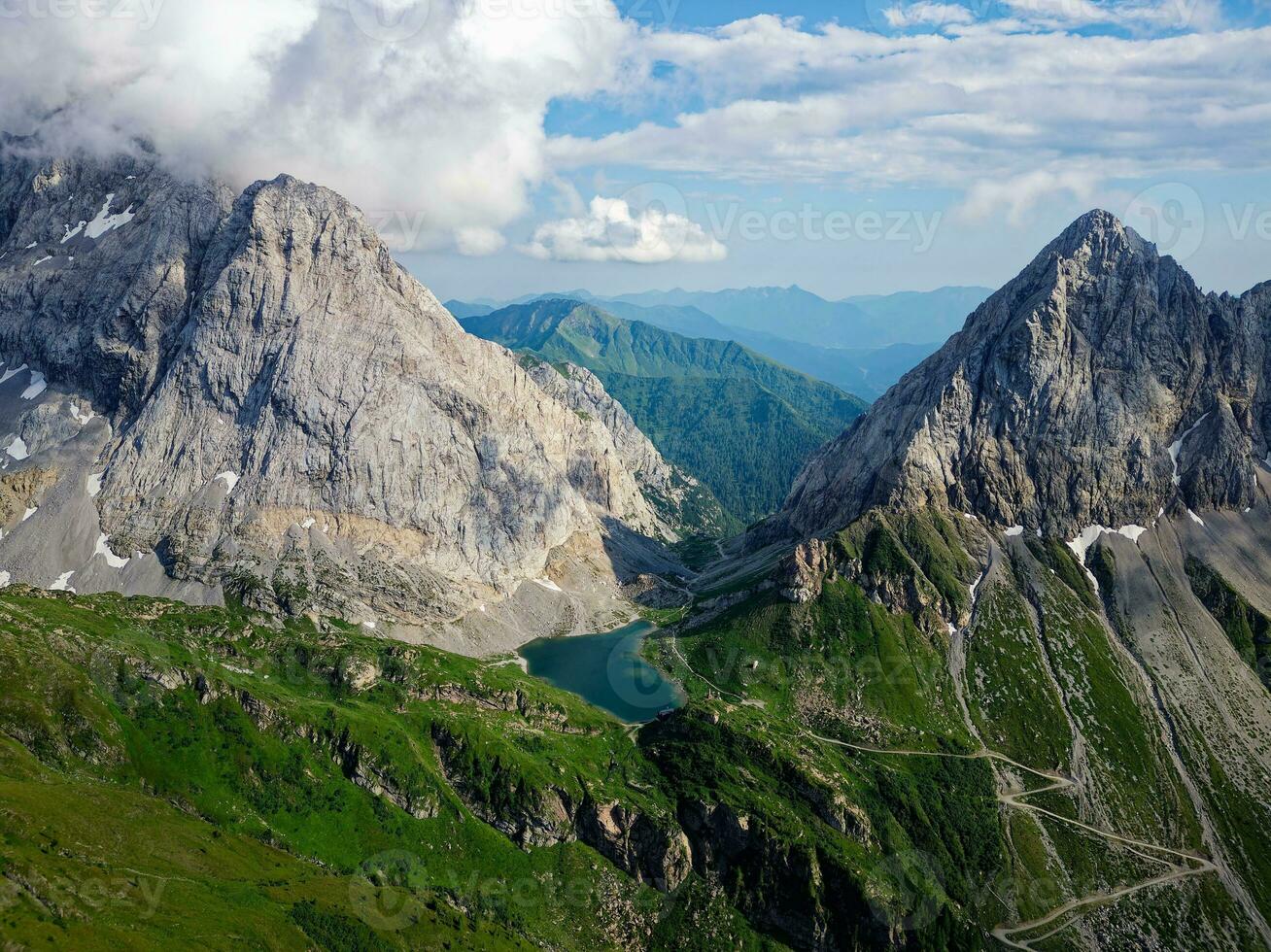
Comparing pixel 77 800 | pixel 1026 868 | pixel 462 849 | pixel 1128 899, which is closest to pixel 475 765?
pixel 462 849

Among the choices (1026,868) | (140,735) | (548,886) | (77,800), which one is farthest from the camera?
(1026,868)

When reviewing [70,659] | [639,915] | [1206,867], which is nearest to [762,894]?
[639,915]

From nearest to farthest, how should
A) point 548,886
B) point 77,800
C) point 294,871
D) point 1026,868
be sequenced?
point 77,800
point 294,871
point 548,886
point 1026,868

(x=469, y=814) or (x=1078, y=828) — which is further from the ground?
(x=469, y=814)

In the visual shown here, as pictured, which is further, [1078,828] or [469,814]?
[1078,828]

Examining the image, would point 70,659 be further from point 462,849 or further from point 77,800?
point 462,849

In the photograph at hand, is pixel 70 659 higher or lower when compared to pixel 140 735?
higher

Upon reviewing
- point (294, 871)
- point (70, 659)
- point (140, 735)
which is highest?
point (70, 659)

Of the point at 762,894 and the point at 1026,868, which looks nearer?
the point at 762,894

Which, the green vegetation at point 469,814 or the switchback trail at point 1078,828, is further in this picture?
the switchback trail at point 1078,828

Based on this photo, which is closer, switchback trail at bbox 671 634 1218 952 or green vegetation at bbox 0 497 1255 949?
green vegetation at bbox 0 497 1255 949
